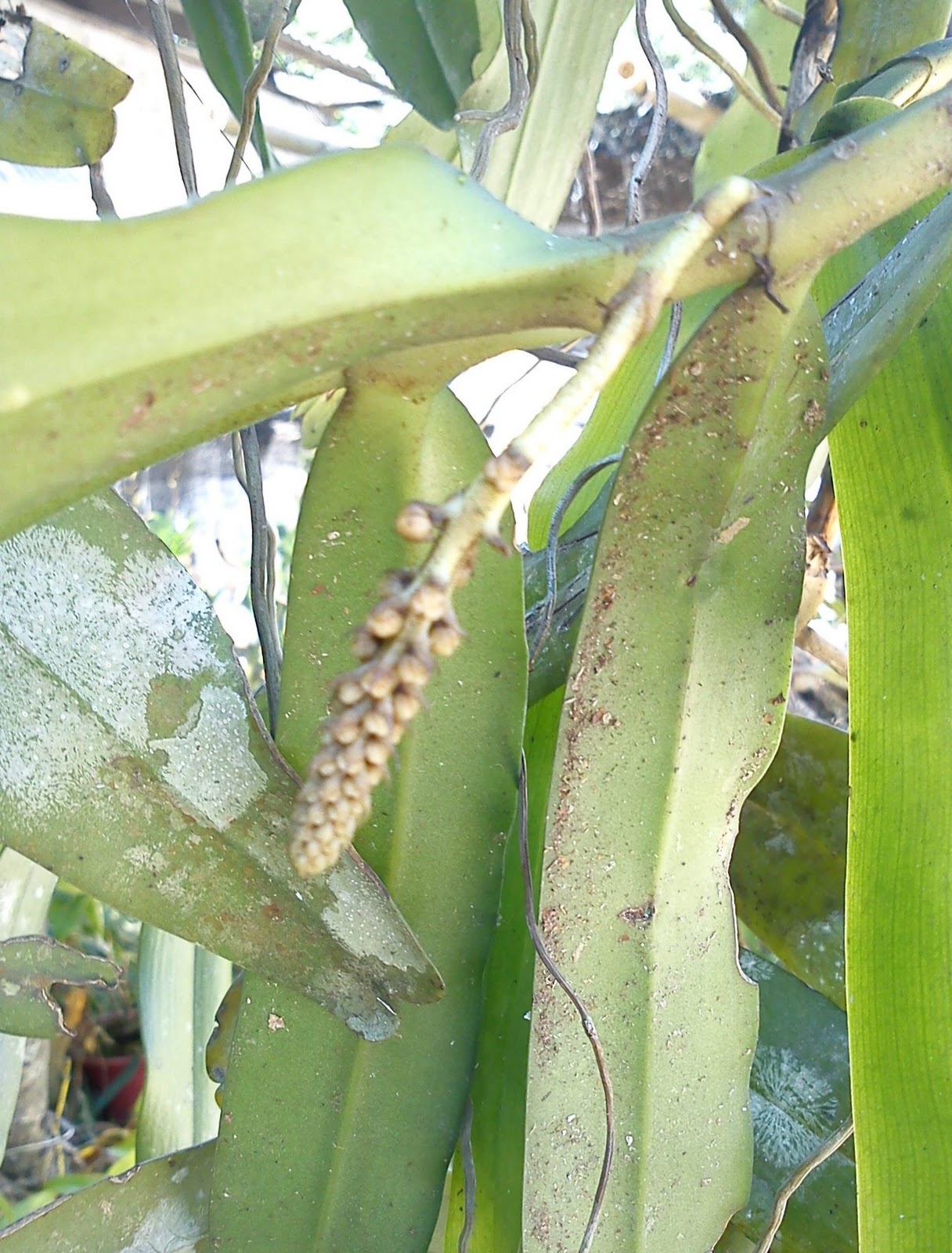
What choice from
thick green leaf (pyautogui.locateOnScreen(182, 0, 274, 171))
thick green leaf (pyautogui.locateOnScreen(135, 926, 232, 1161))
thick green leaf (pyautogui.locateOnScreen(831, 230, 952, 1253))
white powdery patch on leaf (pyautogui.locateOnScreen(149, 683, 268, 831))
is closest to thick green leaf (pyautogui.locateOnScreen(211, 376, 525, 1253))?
white powdery patch on leaf (pyautogui.locateOnScreen(149, 683, 268, 831))

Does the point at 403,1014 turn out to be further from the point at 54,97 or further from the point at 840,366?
the point at 54,97

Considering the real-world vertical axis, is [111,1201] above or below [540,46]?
below

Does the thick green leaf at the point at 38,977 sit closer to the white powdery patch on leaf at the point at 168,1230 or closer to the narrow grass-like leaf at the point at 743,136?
the white powdery patch on leaf at the point at 168,1230

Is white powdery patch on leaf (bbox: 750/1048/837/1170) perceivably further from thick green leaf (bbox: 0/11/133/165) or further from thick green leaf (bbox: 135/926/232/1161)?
thick green leaf (bbox: 0/11/133/165)

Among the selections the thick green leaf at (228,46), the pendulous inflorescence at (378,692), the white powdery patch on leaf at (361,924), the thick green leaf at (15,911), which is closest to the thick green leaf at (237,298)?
the pendulous inflorescence at (378,692)

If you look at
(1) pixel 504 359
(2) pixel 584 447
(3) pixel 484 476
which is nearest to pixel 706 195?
(3) pixel 484 476

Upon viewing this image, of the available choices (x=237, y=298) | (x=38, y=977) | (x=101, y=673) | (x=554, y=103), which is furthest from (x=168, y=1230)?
(x=554, y=103)

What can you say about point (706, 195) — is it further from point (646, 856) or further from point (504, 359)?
point (504, 359)
